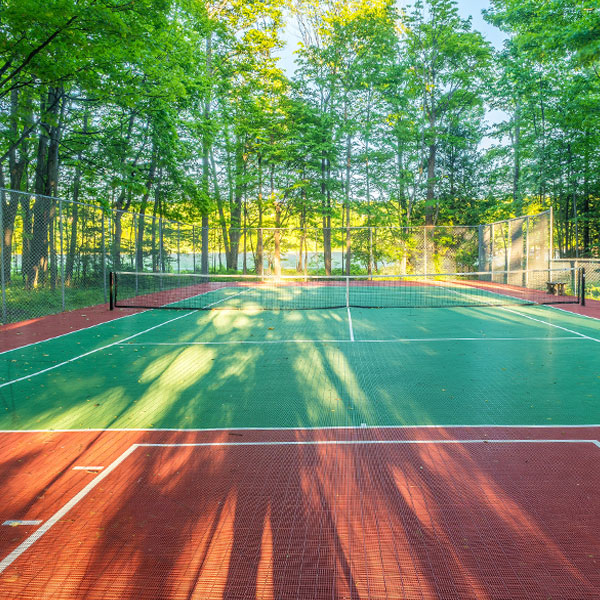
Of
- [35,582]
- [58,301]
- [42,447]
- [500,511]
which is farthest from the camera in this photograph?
[58,301]

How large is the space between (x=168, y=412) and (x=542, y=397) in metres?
4.35

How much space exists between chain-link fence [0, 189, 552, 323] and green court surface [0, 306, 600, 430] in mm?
3513

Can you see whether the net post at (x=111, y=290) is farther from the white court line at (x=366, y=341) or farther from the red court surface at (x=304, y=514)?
the red court surface at (x=304, y=514)

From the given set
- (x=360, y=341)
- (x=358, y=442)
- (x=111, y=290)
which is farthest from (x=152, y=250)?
(x=358, y=442)

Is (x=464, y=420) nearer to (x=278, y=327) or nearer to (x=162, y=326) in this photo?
(x=278, y=327)

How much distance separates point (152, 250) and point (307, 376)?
46.8ft

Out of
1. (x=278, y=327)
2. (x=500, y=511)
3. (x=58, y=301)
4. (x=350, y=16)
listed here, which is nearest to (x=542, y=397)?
(x=500, y=511)

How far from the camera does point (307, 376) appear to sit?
6738 millimetres

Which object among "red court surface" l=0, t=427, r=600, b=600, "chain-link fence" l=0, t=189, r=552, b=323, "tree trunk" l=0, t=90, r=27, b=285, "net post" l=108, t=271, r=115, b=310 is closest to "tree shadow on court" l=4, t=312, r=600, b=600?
"red court surface" l=0, t=427, r=600, b=600

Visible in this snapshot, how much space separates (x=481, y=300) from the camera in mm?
16562

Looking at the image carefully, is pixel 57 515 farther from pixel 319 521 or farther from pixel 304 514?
pixel 319 521

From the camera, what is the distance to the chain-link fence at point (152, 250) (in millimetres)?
12812

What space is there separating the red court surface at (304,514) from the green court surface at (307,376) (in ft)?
1.59

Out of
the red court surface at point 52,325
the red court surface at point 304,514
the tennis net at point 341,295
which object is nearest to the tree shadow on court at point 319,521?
the red court surface at point 304,514
